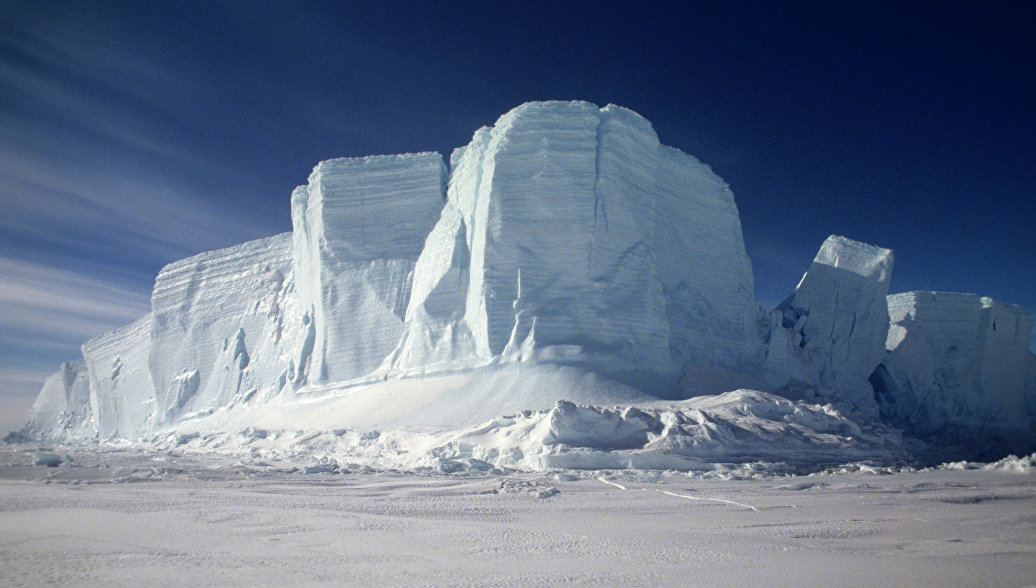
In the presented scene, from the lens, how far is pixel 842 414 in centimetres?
1611

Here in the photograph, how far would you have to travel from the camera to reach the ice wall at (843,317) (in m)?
25.7

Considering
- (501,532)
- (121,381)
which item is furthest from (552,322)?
(121,381)

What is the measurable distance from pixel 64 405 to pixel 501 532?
4886cm

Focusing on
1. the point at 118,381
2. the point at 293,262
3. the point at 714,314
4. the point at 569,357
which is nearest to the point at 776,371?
the point at 714,314

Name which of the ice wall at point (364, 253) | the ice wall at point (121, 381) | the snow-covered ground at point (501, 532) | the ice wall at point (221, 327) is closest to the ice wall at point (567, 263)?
the ice wall at point (364, 253)

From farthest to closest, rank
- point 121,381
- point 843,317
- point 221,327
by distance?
point 121,381, point 221,327, point 843,317

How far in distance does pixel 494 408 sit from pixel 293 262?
16.6m

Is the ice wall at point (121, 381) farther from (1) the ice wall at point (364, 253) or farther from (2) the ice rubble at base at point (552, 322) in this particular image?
(1) the ice wall at point (364, 253)

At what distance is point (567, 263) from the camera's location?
63.4 feet

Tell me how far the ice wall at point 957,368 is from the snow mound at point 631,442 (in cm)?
1538

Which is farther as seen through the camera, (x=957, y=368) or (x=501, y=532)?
(x=957, y=368)

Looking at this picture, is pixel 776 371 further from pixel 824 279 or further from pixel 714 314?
pixel 824 279

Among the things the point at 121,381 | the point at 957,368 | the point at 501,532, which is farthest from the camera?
the point at 121,381

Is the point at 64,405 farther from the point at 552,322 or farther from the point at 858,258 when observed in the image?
the point at 858,258
